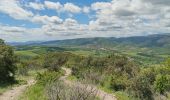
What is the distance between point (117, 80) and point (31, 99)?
2715 cm

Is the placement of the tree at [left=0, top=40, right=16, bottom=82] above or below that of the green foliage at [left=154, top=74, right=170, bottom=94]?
above

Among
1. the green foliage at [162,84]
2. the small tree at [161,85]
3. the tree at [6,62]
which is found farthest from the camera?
the green foliage at [162,84]

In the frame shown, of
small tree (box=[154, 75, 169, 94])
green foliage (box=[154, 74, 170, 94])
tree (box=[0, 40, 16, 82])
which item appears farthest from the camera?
green foliage (box=[154, 74, 170, 94])

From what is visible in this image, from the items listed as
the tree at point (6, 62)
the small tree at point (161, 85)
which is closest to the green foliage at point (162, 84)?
the small tree at point (161, 85)

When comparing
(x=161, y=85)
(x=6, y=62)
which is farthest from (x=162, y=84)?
(x=6, y=62)

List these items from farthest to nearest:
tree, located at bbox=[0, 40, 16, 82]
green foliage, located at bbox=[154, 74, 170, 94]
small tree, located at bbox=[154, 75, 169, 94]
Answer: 1. green foliage, located at bbox=[154, 74, 170, 94]
2. small tree, located at bbox=[154, 75, 169, 94]
3. tree, located at bbox=[0, 40, 16, 82]

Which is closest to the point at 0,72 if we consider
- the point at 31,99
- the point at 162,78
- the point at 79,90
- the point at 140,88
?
the point at 31,99

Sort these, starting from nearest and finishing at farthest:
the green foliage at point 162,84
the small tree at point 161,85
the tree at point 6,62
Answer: the tree at point 6,62, the small tree at point 161,85, the green foliage at point 162,84

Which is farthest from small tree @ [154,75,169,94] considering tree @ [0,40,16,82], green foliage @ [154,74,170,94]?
tree @ [0,40,16,82]

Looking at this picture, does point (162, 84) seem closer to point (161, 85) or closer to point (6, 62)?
point (161, 85)

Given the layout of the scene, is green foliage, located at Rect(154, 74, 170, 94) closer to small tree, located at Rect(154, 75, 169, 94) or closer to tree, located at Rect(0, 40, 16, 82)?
small tree, located at Rect(154, 75, 169, 94)

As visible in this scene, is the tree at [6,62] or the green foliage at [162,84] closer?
the tree at [6,62]

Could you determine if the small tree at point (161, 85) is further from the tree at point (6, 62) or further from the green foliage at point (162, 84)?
the tree at point (6, 62)

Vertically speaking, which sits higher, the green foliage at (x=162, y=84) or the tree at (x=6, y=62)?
the tree at (x=6, y=62)
